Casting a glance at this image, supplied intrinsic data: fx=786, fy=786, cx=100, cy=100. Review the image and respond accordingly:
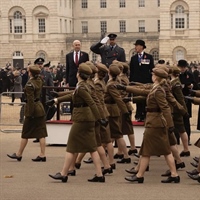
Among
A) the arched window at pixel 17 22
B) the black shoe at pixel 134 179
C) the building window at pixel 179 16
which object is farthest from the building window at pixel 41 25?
the black shoe at pixel 134 179

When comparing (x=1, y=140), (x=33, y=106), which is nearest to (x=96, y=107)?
(x=33, y=106)

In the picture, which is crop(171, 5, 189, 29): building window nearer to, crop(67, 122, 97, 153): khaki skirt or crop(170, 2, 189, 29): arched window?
crop(170, 2, 189, 29): arched window

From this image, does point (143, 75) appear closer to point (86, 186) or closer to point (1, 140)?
point (1, 140)

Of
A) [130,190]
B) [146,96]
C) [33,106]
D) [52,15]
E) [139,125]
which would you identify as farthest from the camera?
[52,15]

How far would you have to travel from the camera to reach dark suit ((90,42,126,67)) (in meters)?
17.5

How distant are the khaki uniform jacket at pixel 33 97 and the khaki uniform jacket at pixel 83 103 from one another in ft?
7.86

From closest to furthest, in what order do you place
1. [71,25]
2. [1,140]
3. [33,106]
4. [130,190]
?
[130,190] → [33,106] → [1,140] → [71,25]

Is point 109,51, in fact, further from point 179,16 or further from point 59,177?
point 179,16

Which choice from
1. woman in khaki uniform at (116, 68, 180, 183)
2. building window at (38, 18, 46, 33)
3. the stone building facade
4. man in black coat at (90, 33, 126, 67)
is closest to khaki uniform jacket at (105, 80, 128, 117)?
woman in khaki uniform at (116, 68, 180, 183)

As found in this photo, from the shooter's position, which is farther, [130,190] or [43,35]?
[43,35]

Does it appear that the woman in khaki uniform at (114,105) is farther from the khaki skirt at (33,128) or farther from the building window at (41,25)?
the building window at (41,25)

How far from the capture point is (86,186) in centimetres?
1243

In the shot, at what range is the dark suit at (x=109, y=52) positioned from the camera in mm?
17469

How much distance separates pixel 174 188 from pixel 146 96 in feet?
5.59
